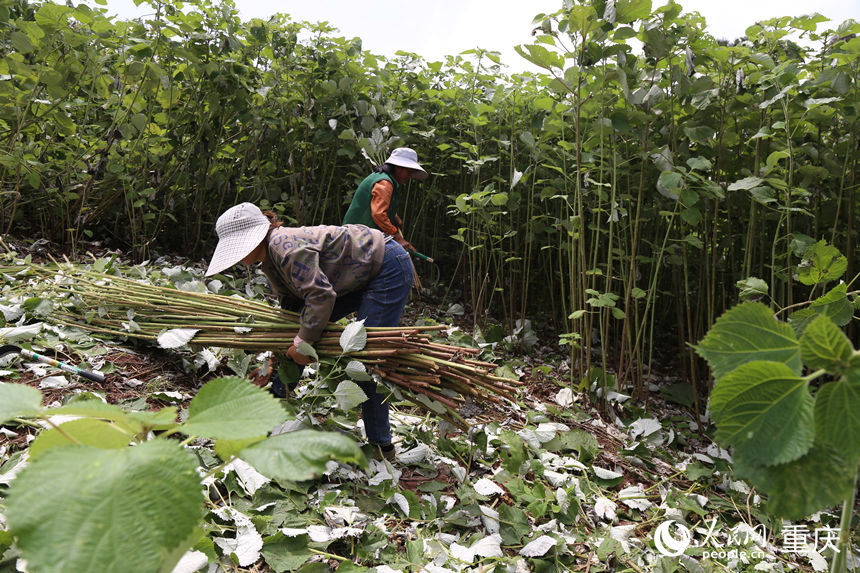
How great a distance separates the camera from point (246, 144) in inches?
167

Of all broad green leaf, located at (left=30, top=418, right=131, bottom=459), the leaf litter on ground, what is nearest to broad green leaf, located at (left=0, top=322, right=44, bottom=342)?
the leaf litter on ground

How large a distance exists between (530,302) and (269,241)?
9.36 feet

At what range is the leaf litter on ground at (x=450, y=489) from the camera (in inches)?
63.4

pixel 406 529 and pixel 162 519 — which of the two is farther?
pixel 406 529

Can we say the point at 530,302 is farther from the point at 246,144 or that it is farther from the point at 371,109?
the point at 246,144

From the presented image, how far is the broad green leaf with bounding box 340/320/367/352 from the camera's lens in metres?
1.91

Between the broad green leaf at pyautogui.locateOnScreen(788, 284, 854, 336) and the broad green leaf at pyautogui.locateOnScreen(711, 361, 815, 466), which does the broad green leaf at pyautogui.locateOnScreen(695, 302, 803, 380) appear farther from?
the broad green leaf at pyautogui.locateOnScreen(788, 284, 854, 336)

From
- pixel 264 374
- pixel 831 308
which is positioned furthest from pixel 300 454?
pixel 264 374

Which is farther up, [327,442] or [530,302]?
[327,442]

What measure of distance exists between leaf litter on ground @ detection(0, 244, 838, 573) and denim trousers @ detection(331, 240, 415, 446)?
122 millimetres

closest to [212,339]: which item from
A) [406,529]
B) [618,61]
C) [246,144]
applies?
[406,529]

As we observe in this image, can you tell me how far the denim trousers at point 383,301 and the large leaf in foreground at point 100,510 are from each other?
175 cm

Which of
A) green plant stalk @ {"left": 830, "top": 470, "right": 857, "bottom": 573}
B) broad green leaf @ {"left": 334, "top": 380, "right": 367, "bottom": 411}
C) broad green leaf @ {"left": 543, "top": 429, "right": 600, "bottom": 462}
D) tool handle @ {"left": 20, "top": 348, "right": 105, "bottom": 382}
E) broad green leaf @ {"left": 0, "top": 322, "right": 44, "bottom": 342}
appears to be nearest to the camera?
green plant stalk @ {"left": 830, "top": 470, "right": 857, "bottom": 573}

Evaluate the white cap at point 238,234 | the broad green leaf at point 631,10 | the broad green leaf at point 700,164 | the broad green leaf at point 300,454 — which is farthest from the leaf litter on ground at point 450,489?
the broad green leaf at point 631,10
